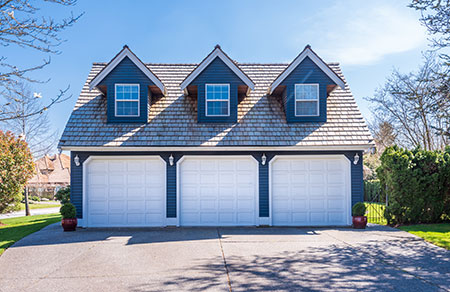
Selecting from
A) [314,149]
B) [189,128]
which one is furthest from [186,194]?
[314,149]

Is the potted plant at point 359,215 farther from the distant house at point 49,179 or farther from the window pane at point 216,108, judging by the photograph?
the distant house at point 49,179

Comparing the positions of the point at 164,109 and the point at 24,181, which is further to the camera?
the point at 24,181

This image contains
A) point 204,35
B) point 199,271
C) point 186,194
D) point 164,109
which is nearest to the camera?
point 199,271

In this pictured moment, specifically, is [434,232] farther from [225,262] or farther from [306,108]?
[225,262]

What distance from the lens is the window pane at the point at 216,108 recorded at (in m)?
13.0

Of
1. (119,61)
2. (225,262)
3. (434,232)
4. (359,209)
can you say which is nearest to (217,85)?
(119,61)

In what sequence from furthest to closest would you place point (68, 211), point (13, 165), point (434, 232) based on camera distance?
point (13, 165), point (68, 211), point (434, 232)

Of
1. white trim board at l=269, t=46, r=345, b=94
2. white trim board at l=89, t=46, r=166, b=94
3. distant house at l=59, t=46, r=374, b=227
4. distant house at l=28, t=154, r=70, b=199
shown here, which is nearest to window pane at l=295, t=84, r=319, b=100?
distant house at l=59, t=46, r=374, b=227

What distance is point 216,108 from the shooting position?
1298 centimetres

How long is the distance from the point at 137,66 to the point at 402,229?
1125 centimetres

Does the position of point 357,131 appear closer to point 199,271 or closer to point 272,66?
point 272,66

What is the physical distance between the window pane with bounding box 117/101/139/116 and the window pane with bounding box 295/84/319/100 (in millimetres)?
6310

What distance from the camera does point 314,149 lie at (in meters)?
12.2

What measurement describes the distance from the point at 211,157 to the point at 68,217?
A: 17.5 ft
